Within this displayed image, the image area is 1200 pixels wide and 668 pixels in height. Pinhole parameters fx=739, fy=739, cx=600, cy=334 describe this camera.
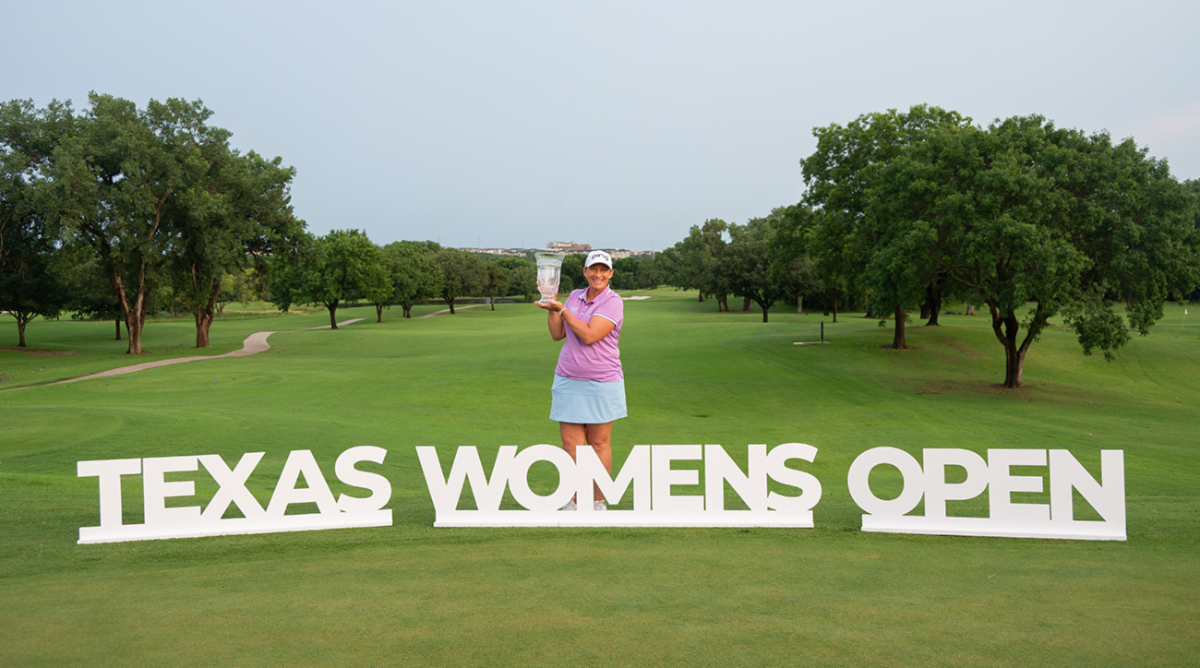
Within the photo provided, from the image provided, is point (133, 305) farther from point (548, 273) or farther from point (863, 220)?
point (548, 273)

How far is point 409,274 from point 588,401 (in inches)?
2786

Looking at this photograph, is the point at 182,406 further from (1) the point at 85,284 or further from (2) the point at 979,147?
(1) the point at 85,284

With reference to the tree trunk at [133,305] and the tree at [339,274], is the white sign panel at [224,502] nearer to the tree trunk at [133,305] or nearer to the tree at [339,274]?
the tree trunk at [133,305]

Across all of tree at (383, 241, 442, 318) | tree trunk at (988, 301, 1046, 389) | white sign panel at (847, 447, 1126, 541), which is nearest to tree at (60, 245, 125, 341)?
tree at (383, 241, 442, 318)

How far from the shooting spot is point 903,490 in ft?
21.2

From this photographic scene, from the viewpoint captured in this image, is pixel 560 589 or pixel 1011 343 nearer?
pixel 560 589

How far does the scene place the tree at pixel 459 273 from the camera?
8806 centimetres

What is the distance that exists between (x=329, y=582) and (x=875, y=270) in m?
22.9

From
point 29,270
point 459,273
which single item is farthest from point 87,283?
point 459,273

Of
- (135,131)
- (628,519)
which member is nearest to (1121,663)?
(628,519)

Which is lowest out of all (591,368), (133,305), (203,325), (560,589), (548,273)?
(560,589)

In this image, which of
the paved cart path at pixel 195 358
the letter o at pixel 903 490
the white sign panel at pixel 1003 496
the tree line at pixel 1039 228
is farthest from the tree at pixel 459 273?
the white sign panel at pixel 1003 496

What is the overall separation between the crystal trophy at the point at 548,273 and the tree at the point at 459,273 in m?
80.9

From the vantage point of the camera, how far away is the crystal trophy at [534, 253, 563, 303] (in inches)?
220
